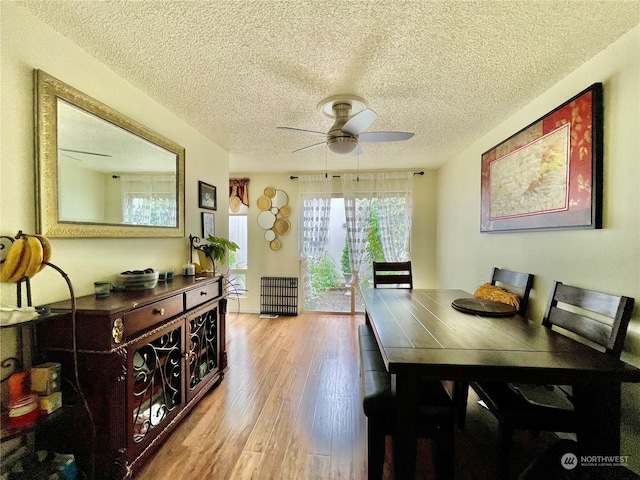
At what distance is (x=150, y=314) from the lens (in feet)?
4.96

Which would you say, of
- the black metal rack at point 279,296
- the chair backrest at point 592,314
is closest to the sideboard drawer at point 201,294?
the black metal rack at point 279,296

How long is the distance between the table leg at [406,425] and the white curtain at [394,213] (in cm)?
310

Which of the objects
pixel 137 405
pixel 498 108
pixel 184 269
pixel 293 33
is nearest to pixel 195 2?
pixel 293 33

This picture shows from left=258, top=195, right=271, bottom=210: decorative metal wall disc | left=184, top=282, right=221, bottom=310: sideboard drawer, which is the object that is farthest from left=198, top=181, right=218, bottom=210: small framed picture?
left=258, top=195, right=271, bottom=210: decorative metal wall disc

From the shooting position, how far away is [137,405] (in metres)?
1.50

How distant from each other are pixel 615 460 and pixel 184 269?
2806 mm

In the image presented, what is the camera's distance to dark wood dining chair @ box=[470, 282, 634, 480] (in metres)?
1.20

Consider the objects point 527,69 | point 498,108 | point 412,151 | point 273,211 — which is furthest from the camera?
point 273,211

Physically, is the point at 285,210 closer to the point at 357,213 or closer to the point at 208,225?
the point at 357,213

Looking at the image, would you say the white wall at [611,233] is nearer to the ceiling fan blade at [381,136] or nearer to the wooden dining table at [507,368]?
the wooden dining table at [507,368]

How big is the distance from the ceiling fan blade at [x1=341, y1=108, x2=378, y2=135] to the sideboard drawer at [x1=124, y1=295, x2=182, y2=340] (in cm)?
166

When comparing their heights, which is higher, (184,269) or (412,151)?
(412,151)

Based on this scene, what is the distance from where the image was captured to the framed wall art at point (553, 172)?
1.44 metres

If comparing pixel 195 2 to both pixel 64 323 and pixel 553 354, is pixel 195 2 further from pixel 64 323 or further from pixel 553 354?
pixel 553 354
